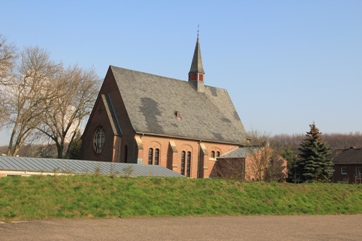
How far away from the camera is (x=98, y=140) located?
40.6 meters

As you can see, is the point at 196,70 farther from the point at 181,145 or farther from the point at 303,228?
the point at 303,228

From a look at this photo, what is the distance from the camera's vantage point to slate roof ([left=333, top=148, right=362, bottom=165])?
198 ft

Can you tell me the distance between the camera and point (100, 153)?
39.9m

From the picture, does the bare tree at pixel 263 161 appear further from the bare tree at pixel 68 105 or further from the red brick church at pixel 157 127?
the bare tree at pixel 68 105

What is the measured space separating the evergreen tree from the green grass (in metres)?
13.0

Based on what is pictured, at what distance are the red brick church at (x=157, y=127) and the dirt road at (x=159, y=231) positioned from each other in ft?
69.3

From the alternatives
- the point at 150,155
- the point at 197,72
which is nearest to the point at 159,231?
the point at 150,155

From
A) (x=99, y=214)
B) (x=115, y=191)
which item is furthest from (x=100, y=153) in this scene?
(x=99, y=214)

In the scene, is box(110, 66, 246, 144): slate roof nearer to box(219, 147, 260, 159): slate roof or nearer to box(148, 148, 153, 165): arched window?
box(219, 147, 260, 159): slate roof

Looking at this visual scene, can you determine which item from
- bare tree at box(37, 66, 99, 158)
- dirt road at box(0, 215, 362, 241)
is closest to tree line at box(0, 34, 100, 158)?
bare tree at box(37, 66, 99, 158)

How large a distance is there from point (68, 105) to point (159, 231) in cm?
3429

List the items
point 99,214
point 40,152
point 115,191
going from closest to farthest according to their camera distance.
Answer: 1. point 99,214
2. point 115,191
3. point 40,152

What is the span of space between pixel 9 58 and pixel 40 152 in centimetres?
1686

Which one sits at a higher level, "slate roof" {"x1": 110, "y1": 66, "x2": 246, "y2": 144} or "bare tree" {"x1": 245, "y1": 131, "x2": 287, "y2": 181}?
"slate roof" {"x1": 110, "y1": 66, "x2": 246, "y2": 144}
